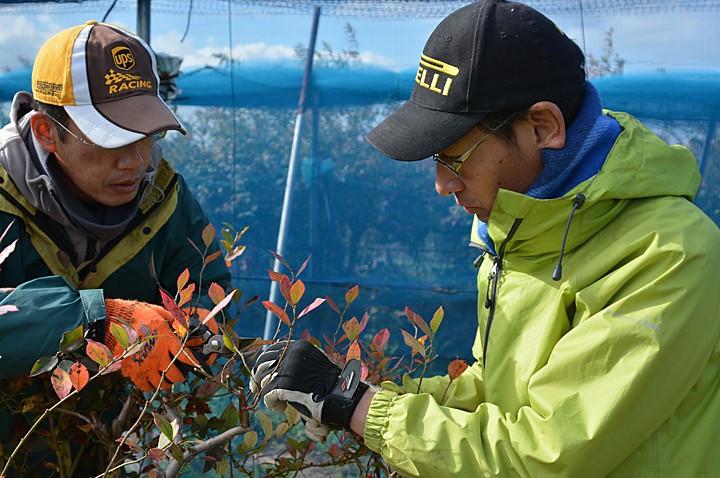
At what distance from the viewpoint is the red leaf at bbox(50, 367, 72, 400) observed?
149cm

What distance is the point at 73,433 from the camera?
6.53ft

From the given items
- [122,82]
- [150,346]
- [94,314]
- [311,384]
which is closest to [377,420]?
[311,384]

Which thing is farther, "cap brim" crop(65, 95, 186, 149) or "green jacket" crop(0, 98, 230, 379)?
"cap brim" crop(65, 95, 186, 149)

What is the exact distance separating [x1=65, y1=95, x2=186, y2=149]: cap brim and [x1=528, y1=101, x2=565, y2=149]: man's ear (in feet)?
3.27

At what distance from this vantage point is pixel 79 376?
1.49 meters

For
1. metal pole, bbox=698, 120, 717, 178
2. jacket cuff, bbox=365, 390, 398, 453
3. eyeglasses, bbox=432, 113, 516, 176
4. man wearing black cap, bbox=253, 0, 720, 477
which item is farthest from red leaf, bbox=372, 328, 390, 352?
metal pole, bbox=698, 120, 717, 178

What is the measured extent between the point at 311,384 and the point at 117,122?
36.0 inches

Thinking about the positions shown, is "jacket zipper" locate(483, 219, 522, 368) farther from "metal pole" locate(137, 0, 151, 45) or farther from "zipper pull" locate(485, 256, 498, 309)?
"metal pole" locate(137, 0, 151, 45)

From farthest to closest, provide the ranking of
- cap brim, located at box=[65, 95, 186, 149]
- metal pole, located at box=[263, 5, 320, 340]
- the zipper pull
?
metal pole, located at box=[263, 5, 320, 340], cap brim, located at box=[65, 95, 186, 149], the zipper pull

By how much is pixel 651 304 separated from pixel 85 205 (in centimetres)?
152

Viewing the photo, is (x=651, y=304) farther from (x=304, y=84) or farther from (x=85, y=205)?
(x=304, y=84)

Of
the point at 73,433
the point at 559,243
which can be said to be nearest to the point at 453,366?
the point at 559,243

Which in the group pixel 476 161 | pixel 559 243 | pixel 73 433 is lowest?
pixel 73 433

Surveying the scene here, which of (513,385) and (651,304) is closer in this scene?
(651,304)
